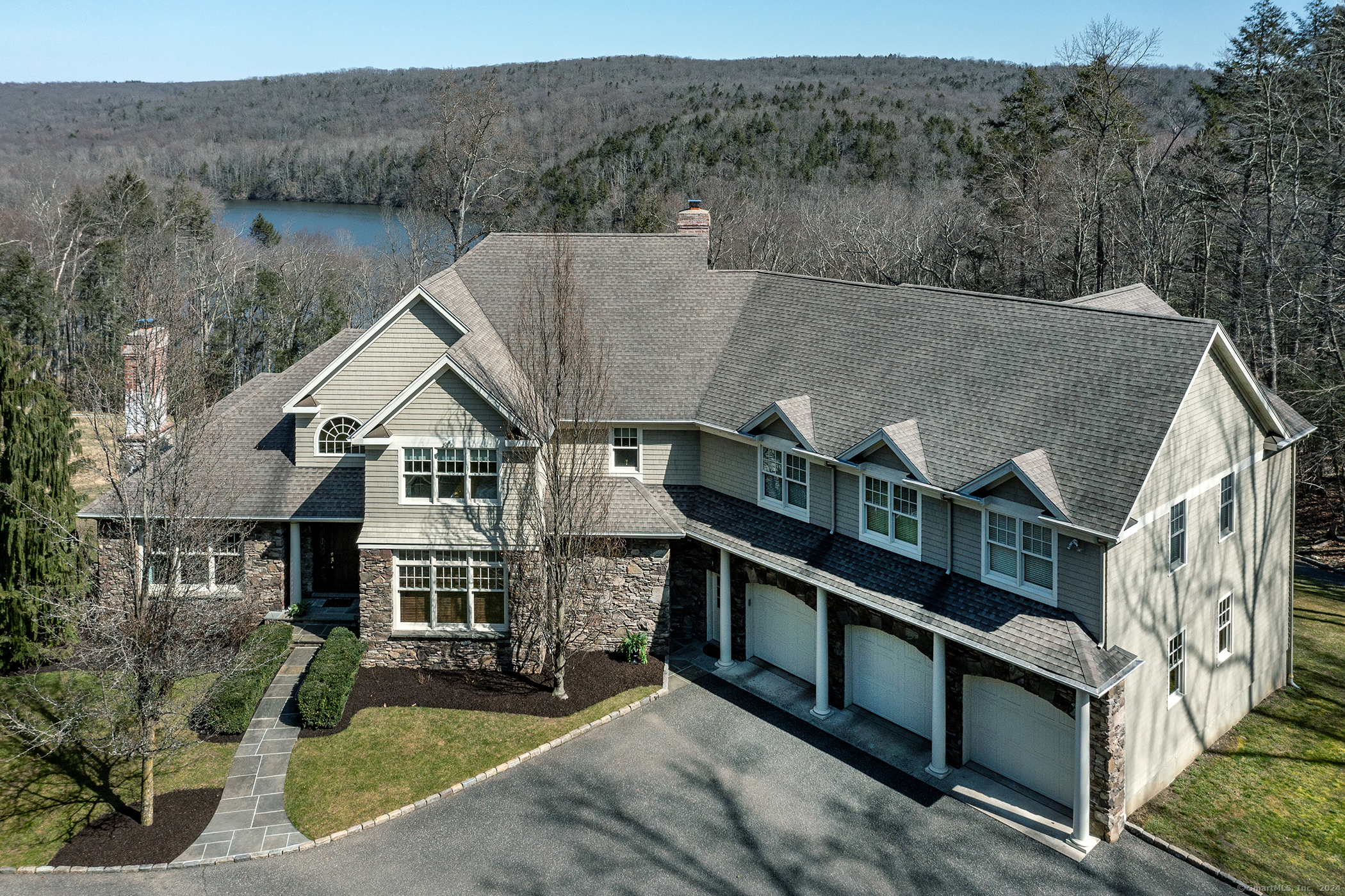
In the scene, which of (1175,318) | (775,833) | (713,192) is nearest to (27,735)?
(775,833)

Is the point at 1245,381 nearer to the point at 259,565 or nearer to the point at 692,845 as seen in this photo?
the point at 692,845

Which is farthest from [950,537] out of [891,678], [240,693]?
[240,693]

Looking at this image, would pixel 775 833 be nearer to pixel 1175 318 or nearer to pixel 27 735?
pixel 1175 318

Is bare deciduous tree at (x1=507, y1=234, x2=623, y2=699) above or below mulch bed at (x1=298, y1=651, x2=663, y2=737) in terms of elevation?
above

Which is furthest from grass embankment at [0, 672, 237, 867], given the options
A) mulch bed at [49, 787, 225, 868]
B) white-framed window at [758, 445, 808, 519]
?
white-framed window at [758, 445, 808, 519]

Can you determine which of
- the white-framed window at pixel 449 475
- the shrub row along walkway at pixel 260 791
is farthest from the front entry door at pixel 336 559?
the white-framed window at pixel 449 475

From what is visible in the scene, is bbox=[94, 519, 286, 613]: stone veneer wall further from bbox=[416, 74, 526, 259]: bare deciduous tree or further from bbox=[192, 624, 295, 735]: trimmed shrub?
bbox=[416, 74, 526, 259]: bare deciduous tree
